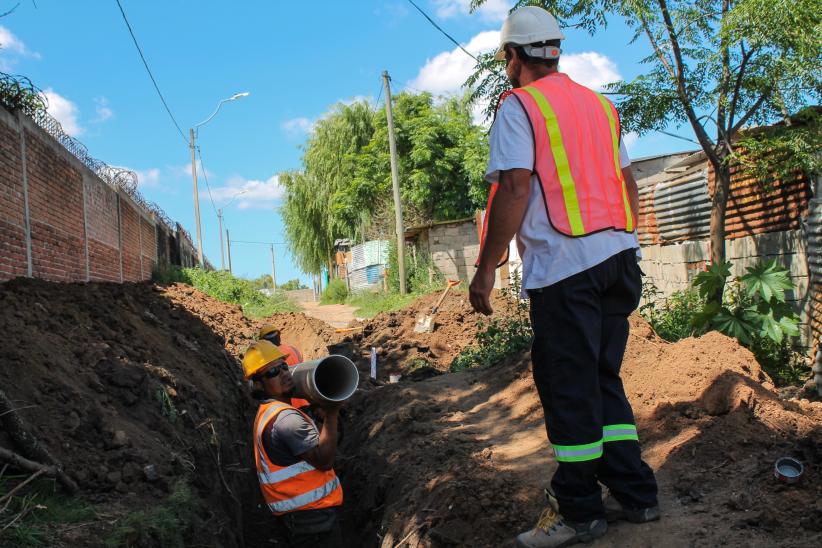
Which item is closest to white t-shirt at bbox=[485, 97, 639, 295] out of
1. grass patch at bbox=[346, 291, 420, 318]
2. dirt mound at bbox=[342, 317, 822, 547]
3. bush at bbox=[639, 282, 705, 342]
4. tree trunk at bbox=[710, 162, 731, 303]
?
dirt mound at bbox=[342, 317, 822, 547]

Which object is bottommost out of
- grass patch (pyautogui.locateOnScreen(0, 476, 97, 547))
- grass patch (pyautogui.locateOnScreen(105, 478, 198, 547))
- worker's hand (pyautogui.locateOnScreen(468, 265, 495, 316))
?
grass patch (pyautogui.locateOnScreen(105, 478, 198, 547))

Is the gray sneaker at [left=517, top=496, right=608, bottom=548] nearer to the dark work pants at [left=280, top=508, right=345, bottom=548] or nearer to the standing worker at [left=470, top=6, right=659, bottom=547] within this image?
the standing worker at [left=470, top=6, right=659, bottom=547]

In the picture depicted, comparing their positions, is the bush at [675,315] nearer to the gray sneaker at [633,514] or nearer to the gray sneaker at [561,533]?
the gray sneaker at [633,514]

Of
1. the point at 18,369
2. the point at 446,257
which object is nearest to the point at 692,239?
the point at 18,369

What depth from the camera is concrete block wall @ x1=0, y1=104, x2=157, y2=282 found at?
812 cm

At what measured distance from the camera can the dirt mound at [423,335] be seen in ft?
38.2

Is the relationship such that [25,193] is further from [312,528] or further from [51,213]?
[312,528]

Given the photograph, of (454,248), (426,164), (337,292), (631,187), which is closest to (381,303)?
(454,248)

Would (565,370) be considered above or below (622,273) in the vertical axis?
below

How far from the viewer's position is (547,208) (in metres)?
2.85

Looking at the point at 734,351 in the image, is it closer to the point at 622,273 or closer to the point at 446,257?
the point at 622,273

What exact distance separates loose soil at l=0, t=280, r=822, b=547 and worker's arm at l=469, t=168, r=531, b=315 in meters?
1.29

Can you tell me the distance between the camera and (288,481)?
13.4ft

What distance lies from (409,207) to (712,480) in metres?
26.5
